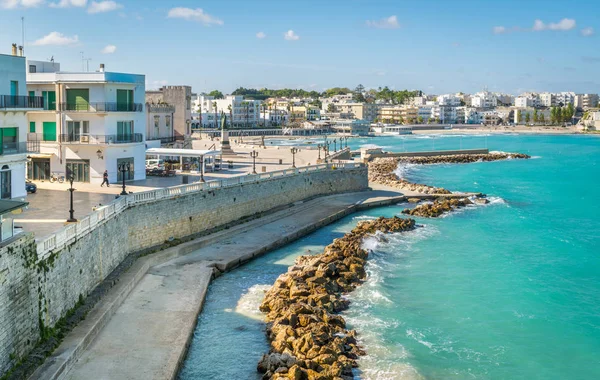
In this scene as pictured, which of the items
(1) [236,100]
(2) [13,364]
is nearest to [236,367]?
(2) [13,364]

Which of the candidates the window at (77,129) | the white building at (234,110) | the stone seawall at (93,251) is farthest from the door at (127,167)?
the white building at (234,110)

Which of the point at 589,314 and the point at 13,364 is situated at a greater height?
the point at 13,364

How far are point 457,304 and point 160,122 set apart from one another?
30.5 meters

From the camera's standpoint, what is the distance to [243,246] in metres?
32.1

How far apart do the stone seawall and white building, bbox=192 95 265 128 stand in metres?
120

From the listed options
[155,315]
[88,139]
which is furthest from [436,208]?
[155,315]

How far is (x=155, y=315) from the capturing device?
865 inches

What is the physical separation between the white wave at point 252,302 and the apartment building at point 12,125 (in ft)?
31.7

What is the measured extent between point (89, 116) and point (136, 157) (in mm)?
3514

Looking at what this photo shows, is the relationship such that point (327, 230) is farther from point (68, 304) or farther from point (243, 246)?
point (68, 304)

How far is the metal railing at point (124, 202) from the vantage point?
18719mm

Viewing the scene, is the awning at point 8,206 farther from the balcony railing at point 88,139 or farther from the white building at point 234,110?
the white building at point 234,110

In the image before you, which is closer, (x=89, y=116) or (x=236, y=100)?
(x=89, y=116)

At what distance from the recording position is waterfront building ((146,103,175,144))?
48250mm
